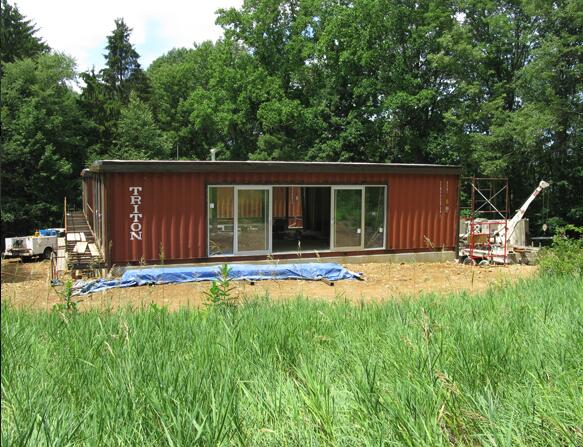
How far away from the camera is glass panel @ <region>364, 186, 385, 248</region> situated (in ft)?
50.5

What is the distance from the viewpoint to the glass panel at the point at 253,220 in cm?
1403

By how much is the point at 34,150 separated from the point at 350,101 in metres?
17.2

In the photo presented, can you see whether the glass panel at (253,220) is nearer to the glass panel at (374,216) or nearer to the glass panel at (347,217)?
the glass panel at (347,217)

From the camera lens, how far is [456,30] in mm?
25922

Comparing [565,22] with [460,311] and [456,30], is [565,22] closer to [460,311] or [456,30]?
[456,30]

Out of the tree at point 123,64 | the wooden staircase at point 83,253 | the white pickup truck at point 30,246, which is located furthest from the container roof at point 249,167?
the tree at point 123,64

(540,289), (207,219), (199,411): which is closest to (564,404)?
(199,411)

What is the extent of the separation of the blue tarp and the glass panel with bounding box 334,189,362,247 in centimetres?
250

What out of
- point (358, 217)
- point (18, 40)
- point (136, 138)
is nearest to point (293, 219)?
point (358, 217)

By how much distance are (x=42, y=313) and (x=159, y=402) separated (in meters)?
2.79

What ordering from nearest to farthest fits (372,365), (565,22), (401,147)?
(372,365) → (565,22) → (401,147)

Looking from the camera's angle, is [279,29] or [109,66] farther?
[109,66]

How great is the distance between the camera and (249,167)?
45.6 ft

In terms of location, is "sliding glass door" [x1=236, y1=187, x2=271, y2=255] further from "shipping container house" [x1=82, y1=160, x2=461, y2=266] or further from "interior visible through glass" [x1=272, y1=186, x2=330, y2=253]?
"interior visible through glass" [x1=272, y1=186, x2=330, y2=253]
